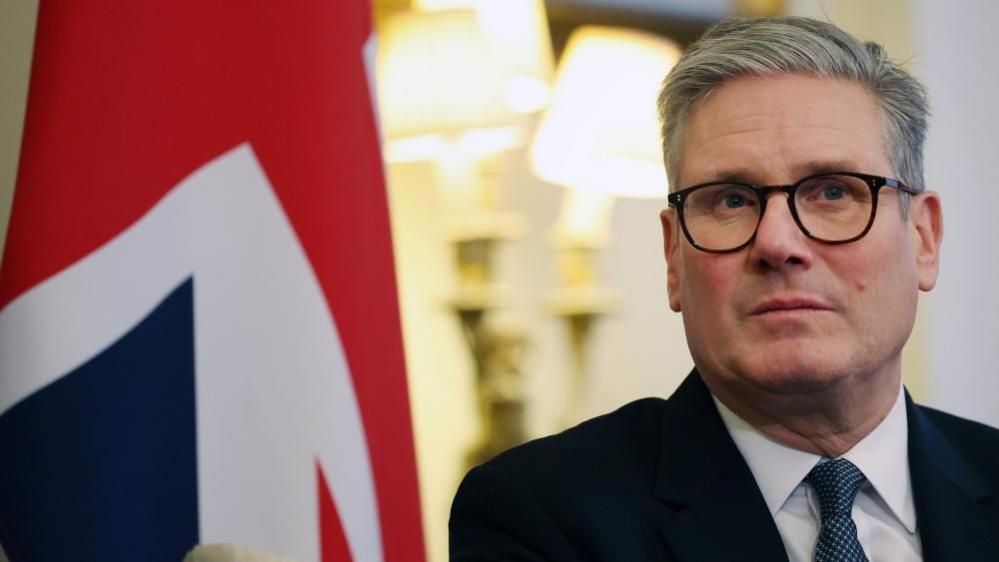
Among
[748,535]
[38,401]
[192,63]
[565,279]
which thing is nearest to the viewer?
[748,535]

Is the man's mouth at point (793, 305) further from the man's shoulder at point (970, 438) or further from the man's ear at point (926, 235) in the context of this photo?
the man's shoulder at point (970, 438)

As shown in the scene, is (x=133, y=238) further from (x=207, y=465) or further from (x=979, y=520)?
(x=979, y=520)

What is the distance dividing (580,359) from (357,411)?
1.09m

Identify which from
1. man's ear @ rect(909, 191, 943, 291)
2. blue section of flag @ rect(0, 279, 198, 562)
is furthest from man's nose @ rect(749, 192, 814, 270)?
blue section of flag @ rect(0, 279, 198, 562)

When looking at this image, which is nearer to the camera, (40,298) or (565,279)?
(40,298)

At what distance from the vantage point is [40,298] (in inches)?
65.1

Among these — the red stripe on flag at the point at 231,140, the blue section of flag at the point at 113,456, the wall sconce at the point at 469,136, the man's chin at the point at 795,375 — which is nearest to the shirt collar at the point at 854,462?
the man's chin at the point at 795,375

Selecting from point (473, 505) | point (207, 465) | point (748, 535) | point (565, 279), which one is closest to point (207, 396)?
point (207, 465)

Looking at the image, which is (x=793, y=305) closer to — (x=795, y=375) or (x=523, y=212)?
(x=795, y=375)

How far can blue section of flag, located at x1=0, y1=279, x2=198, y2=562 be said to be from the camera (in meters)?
1.62

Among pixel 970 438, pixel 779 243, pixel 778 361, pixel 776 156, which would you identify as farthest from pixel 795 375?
pixel 970 438

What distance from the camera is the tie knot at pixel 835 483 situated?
56.7 inches

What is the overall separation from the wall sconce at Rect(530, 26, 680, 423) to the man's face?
128 cm

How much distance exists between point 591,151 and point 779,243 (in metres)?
1.49
